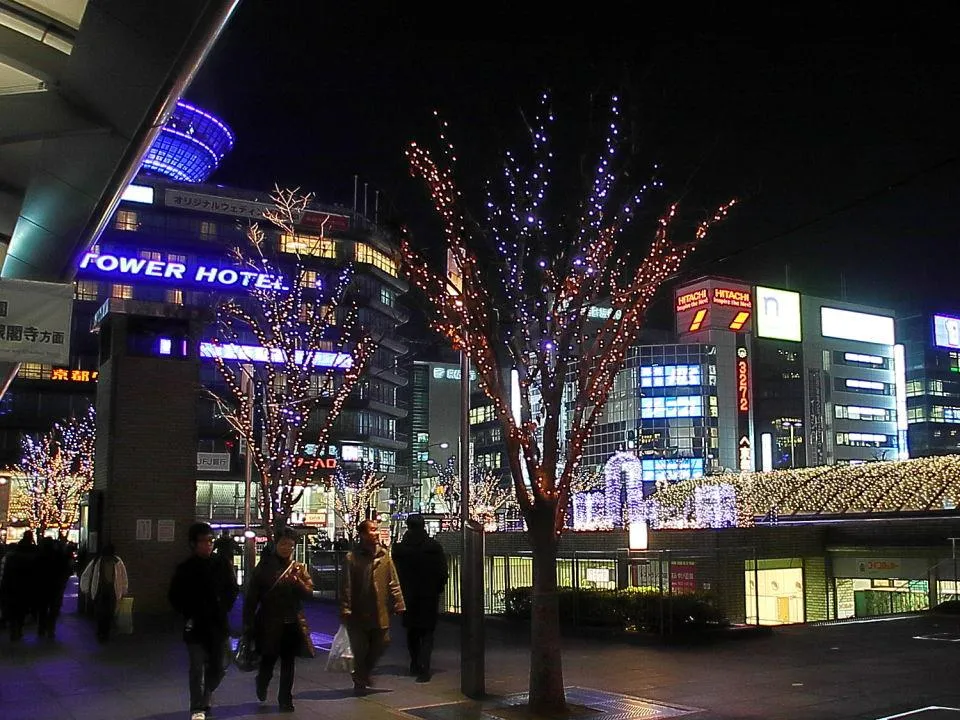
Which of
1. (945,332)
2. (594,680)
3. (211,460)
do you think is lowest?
(594,680)

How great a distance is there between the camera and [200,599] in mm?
9227

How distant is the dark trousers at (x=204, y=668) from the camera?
9273mm

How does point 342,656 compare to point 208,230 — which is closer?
point 342,656

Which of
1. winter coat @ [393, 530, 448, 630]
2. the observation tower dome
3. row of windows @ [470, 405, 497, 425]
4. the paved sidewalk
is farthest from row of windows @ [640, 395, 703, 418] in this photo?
winter coat @ [393, 530, 448, 630]

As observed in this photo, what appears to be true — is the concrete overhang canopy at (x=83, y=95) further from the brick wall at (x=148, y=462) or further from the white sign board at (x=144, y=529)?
the white sign board at (x=144, y=529)

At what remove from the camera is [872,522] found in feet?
95.5

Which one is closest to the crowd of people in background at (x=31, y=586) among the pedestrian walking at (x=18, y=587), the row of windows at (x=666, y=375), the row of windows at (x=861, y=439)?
the pedestrian walking at (x=18, y=587)

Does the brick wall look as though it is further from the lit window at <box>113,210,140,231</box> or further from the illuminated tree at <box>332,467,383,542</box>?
the lit window at <box>113,210,140,231</box>

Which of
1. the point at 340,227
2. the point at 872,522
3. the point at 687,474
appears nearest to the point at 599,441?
the point at 687,474

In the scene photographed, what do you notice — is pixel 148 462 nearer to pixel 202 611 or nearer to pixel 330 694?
pixel 330 694

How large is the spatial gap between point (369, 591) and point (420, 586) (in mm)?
1397

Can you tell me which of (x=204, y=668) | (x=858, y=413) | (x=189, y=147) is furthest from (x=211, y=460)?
(x=858, y=413)

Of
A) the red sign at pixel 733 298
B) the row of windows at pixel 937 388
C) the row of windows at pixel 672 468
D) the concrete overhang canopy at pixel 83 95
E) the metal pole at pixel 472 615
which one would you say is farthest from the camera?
the row of windows at pixel 937 388

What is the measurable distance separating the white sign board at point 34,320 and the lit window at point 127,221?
70110mm
